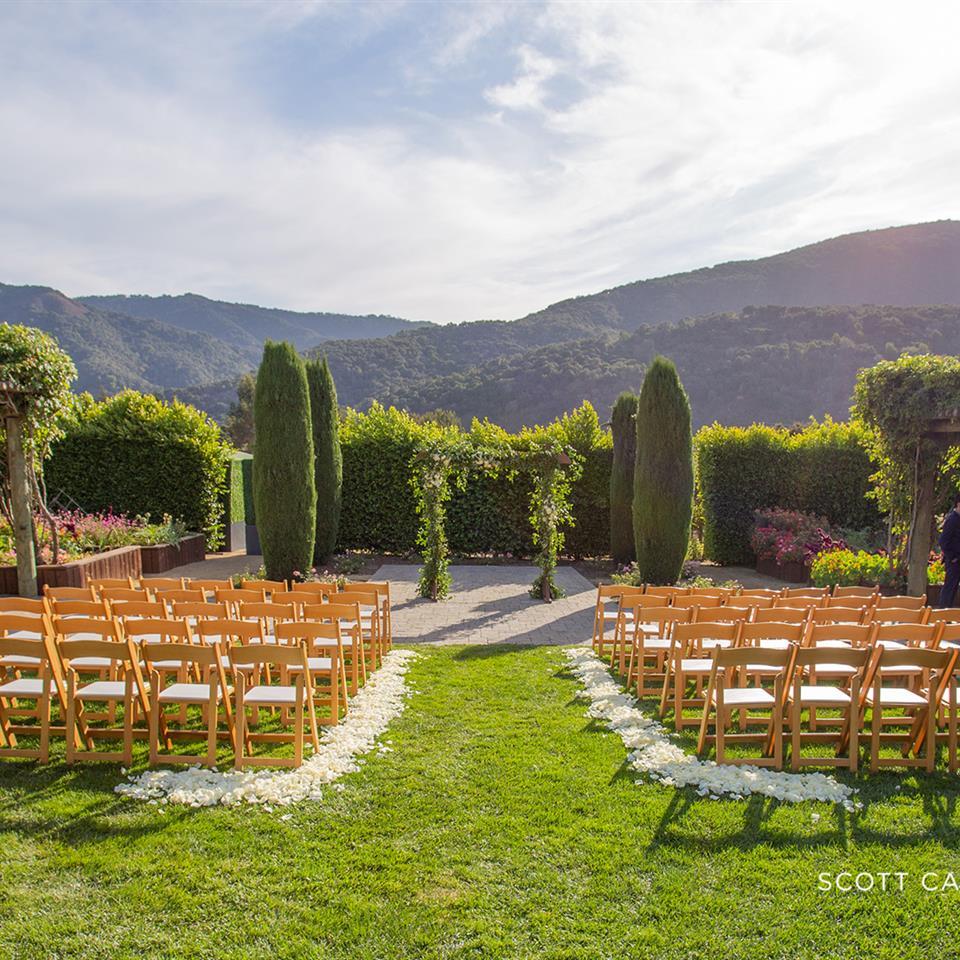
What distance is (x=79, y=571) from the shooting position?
9.90 m

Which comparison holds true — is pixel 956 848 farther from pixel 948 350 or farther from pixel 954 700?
pixel 948 350

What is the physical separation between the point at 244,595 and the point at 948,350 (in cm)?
3774

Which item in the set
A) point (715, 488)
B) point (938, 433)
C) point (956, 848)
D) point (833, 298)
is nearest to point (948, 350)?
point (833, 298)

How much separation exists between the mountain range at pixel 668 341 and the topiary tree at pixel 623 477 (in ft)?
63.5

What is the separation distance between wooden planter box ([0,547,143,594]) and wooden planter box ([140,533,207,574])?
1.87ft

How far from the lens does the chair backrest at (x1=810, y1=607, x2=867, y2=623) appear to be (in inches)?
217

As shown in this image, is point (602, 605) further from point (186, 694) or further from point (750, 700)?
point (186, 694)

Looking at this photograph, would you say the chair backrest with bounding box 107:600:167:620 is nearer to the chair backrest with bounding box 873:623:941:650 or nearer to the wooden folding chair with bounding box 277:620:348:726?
the wooden folding chair with bounding box 277:620:348:726

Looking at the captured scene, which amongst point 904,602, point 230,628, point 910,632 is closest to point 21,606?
point 230,628

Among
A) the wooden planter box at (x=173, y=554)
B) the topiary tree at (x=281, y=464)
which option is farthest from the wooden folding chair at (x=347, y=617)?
the wooden planter box at (x=173, y=554)

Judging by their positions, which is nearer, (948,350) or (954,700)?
(954,700)

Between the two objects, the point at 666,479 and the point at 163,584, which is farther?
the point at 666,479

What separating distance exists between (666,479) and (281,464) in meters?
5.84

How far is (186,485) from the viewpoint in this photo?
1402 centimetres
